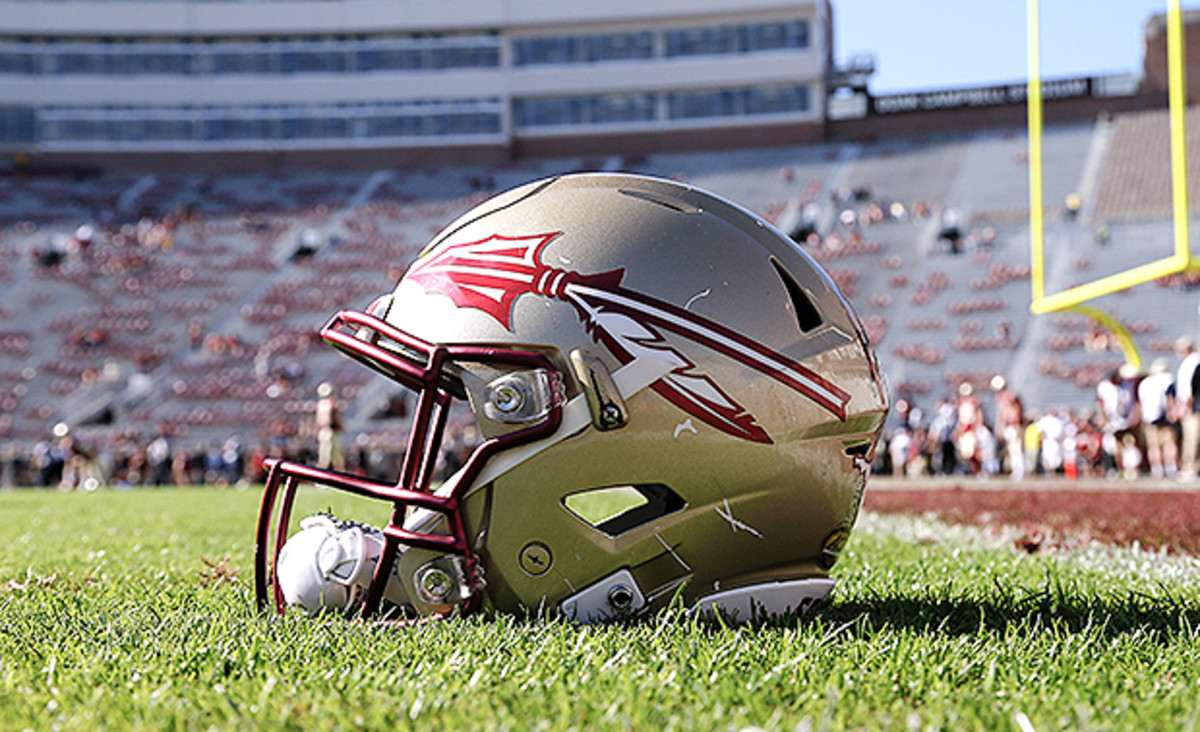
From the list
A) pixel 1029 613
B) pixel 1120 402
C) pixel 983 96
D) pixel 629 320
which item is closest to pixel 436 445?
pixel 629 320

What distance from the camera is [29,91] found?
35344 mm

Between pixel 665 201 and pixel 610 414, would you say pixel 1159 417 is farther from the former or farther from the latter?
pixel 610 414

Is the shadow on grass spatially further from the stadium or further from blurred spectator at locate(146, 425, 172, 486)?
blurred spectator at locate(146, 425, 172, 486)

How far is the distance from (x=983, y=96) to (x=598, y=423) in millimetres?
33646

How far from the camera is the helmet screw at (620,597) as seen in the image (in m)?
2.41

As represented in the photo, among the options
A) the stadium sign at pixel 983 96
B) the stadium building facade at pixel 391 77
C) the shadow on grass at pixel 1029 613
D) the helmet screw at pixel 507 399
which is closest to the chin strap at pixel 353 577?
the helmet screw at pixel 507 399

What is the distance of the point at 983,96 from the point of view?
1299 inches

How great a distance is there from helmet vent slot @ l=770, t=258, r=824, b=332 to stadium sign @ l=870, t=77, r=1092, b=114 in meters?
33.0

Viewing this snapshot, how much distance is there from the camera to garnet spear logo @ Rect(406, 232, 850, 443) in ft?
7.72

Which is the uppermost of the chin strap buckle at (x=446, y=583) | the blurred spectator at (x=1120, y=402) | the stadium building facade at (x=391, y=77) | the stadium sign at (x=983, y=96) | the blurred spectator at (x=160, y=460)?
the stadium building facade at (x=391, y=77)

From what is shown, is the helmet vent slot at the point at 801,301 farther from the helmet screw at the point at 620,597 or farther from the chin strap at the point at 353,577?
the chin strap at the point at 353,577

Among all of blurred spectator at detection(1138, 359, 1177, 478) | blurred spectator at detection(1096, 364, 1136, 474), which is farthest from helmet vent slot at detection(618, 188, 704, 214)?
blurred spectator at detection(1096, 364, 1136, 474)

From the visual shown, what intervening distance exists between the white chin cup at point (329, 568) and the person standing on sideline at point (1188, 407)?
941cm

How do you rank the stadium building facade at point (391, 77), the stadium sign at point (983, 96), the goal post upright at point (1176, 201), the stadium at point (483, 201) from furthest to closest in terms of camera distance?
the stadium building facade at point (391, 77) → the stadium sign at point (983, 96) → the goal post upright at point (1176, 201) → the stadium at point (483, 201)
